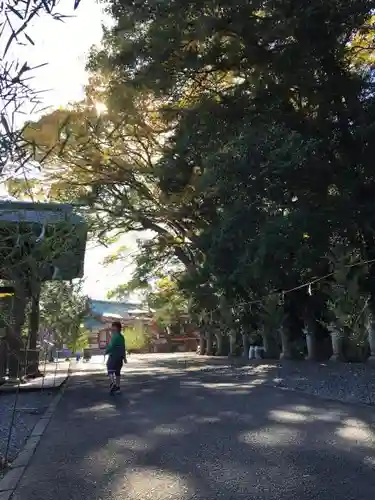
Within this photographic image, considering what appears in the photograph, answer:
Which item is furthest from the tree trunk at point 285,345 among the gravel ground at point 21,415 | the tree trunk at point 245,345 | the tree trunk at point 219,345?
the gravel ground at point 21,415

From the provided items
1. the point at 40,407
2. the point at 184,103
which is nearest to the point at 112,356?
the point at 40,407

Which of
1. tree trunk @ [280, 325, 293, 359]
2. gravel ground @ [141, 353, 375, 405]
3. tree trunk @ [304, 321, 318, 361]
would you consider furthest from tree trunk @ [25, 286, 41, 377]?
tree trunk @ [304, 321, 318, 361]

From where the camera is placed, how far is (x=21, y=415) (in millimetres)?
9508

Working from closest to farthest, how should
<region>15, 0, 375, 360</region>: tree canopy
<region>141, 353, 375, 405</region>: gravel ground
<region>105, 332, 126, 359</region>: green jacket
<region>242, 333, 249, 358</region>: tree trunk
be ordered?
<region>141, 353, 375, 405</region>: gravel ground → <region>105, 332, 126, 359</region>: green jacket → <region>15, 0, 375, 360</region>: tree canopy → <region>242, 333, 249, 358</region>: tree trunk

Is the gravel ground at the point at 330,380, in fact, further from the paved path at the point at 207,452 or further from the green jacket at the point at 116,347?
the green jacket at the point at 116,347

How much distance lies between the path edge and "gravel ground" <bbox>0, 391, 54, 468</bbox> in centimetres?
8

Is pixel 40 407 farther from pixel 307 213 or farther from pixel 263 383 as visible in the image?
pixel 307 213

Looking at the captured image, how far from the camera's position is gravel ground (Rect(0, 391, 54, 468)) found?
6918mm

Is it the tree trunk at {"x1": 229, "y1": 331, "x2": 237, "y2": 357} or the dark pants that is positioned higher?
the tree trunk at {"x1": 229, "y1": 331, "x2": 237, "y2": 357}

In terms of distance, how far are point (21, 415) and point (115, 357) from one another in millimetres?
3215

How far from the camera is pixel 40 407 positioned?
1051cm

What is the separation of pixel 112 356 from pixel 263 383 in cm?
388

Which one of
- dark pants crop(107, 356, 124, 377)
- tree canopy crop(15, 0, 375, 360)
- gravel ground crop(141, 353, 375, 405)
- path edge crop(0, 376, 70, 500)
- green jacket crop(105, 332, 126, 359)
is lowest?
path edge crop(0, 376, 70, 500)

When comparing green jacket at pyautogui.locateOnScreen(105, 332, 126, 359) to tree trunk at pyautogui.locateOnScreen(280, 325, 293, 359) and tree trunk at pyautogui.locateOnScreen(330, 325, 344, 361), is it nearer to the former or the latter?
tree trunk at pyautogui.locateOnScreen(330, 325, 344, 361)
